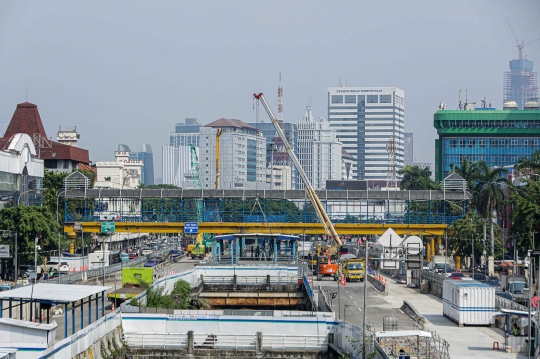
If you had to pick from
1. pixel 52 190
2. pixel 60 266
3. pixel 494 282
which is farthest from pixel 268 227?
pixel 52 190

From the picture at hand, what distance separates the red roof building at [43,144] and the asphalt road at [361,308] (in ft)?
296

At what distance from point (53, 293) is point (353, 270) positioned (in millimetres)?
44098

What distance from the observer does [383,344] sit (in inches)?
1577

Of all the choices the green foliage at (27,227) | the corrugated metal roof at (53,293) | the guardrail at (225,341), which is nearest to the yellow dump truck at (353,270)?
the green foliage at (27,227)

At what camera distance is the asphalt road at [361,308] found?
2037 inches

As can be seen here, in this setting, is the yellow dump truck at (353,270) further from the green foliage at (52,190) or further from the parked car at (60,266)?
the green foliage at (52,190)

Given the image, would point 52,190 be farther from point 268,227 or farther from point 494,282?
point 494,282

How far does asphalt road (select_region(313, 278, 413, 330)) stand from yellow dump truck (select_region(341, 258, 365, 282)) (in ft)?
7.45

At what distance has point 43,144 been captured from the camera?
167375 mm

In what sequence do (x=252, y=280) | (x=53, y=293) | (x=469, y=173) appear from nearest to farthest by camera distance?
(x=53, y=293)
(x=252, y=280)
(x=469, y=173)

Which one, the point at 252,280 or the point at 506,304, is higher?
the point at 506,304

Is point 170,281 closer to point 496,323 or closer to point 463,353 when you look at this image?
point 496,323

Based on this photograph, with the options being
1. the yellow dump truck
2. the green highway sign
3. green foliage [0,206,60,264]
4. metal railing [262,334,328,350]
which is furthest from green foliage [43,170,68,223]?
metal railing [262,334,328,350]

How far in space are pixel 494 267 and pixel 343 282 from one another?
2906 centimetres
